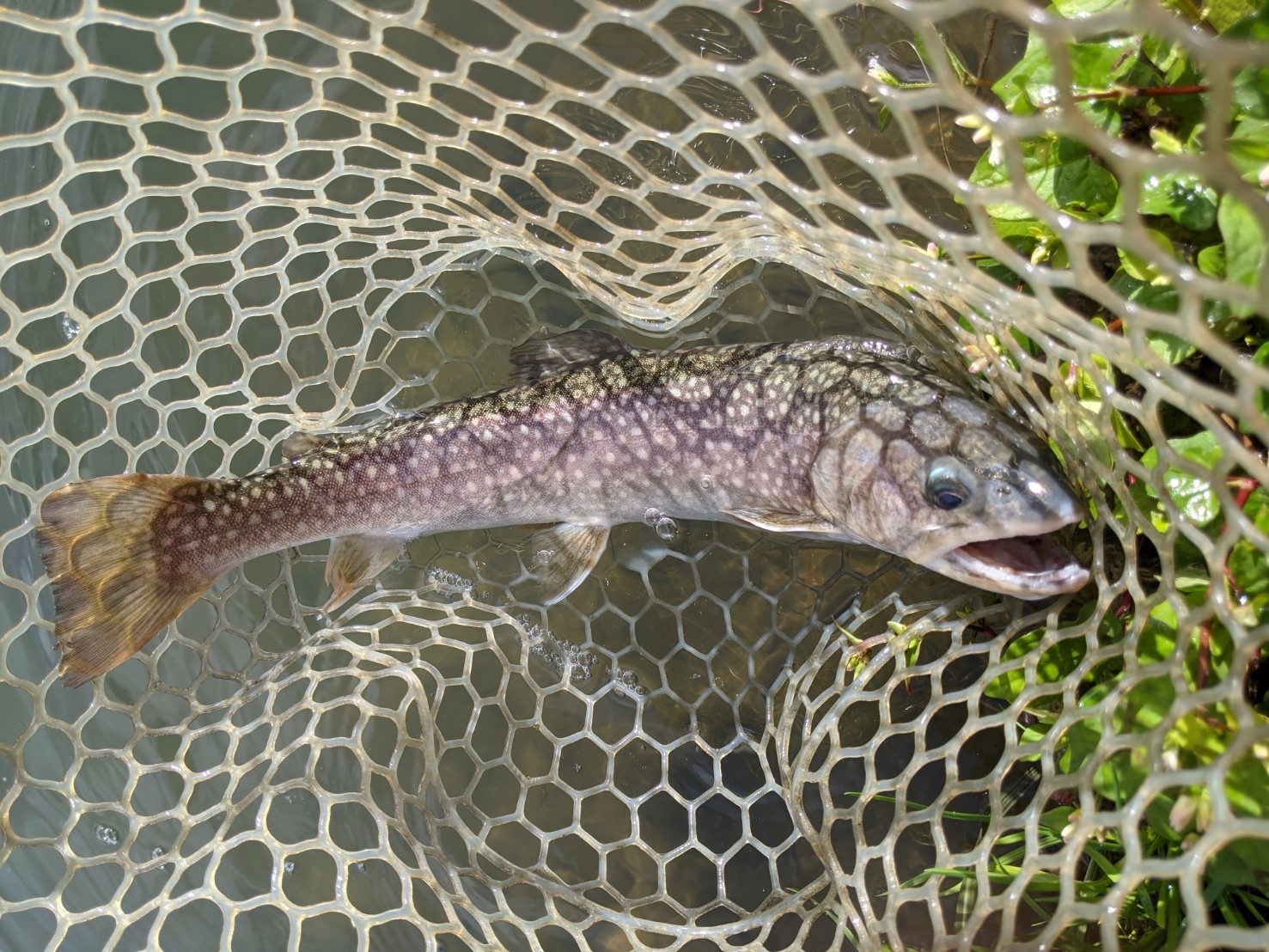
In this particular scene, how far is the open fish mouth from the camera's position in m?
2.96

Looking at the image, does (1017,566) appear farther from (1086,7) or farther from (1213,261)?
(1086,7)

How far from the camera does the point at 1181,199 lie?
274 cm

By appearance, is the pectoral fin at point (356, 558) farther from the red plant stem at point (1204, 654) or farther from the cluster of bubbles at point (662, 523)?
the red plant stem at point (1204, 654)

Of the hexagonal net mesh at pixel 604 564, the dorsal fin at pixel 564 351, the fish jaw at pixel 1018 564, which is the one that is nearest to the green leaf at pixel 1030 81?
the hexagonal net mesh at pixel 604 564

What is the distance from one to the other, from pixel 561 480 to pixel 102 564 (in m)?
1.72

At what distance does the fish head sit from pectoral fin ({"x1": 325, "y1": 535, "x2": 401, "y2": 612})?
5.76 feet

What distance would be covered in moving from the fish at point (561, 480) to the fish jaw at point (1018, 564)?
0.4 inches

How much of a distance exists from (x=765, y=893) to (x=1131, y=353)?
10.2 ft

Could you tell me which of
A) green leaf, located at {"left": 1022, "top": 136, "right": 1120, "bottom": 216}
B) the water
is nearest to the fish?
the water

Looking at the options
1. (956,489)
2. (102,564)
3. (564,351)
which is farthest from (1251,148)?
(102,564)

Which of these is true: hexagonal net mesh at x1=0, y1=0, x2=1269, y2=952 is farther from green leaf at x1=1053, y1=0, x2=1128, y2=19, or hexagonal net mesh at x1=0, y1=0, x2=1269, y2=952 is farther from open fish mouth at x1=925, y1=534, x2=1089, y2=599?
open fish mouth at x1=925, y1=534, x2=1089, y2=599

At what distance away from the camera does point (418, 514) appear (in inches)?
148

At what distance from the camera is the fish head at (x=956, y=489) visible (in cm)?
292

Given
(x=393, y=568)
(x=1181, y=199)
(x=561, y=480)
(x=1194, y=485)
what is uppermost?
(x=1181, y=199)
